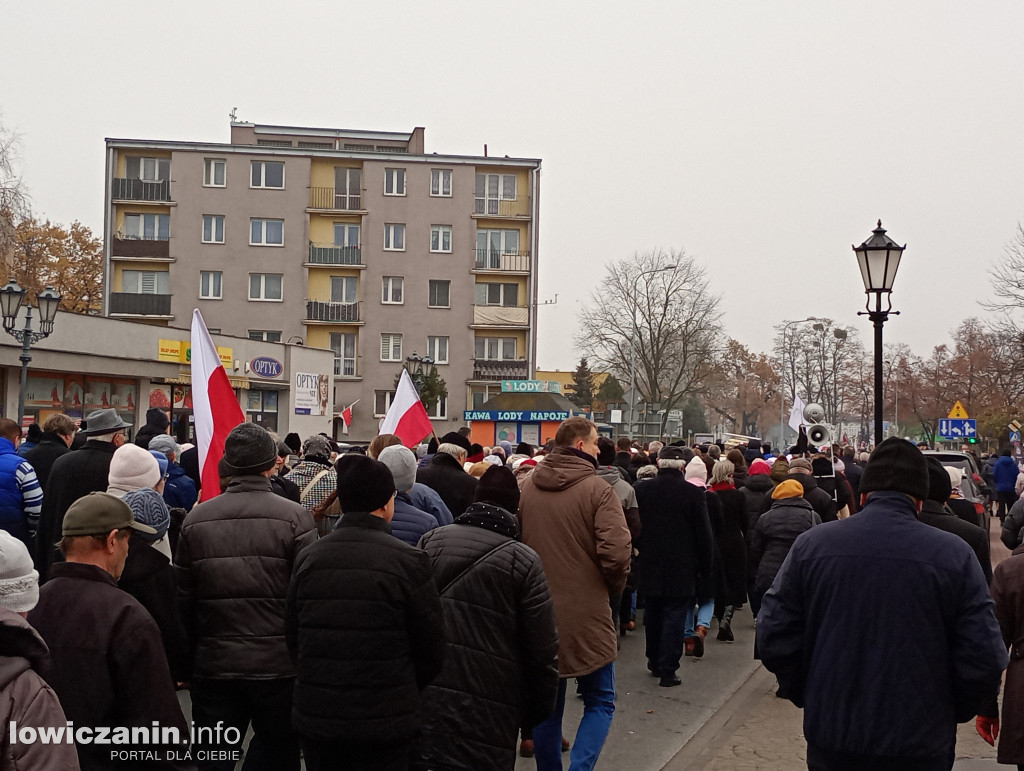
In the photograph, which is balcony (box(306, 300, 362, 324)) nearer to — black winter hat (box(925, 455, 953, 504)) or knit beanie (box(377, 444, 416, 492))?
knit beanie (box(377, 444, 416, 492))

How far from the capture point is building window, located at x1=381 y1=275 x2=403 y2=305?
58625 mm

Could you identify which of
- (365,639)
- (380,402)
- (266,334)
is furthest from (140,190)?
(365,639)

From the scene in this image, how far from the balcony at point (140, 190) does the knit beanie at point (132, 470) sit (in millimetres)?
54527

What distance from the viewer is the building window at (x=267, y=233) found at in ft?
190

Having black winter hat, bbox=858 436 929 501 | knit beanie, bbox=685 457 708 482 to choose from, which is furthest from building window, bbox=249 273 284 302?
black winter hat, bbox=858 436 929 501

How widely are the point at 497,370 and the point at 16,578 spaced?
184ft

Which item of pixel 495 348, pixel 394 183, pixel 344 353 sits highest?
pixel 394 183

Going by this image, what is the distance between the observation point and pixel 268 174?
5806cm

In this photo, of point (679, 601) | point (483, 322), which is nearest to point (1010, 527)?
point (679, 601)

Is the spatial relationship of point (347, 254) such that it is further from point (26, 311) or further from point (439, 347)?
point (26, 311)

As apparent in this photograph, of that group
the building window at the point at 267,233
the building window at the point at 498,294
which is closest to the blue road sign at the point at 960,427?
the building window at the point at 498,294

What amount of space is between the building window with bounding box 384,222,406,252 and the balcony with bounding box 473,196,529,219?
13.9 feet

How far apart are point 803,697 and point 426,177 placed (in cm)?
5569

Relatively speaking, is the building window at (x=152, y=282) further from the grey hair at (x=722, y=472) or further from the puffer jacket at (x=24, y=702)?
the puffer jacket at (x=24, y=702)
